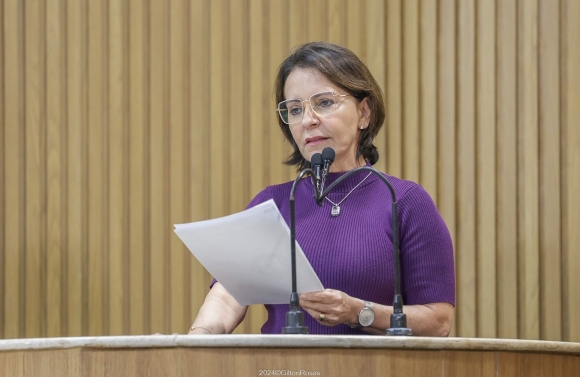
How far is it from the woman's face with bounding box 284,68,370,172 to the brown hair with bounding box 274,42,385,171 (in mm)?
21

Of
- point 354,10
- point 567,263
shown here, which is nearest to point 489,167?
point 567,263

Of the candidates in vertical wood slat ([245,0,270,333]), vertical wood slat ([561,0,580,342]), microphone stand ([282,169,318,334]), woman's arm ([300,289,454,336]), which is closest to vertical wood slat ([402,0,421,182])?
vertical wood slat ([245,0,270,333])

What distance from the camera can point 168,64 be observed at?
12.6ft

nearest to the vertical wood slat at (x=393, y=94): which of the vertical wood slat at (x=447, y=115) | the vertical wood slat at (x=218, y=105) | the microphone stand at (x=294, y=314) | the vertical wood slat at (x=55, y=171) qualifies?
the vertical wood slat at (x=447, y=115)

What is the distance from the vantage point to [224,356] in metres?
1.73

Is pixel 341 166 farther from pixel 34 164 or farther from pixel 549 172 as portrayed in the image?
pixel 34 164

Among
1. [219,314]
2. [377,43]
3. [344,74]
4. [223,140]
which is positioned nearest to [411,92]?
[377,43]

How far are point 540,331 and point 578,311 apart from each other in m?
0.16

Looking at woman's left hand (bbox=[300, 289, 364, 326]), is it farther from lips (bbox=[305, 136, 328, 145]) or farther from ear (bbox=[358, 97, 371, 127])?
ear (bbox=[358, 97, 371, 127])

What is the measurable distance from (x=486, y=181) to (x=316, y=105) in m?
1.33

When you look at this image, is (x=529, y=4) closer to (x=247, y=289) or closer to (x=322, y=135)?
(x=322, y=135)

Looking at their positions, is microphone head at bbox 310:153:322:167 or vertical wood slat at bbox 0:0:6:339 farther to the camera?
vertical wood slat at bbox 0:0:6:339

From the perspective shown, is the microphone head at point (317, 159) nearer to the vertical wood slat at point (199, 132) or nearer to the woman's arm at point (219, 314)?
the woman's arm at point (219, 314)

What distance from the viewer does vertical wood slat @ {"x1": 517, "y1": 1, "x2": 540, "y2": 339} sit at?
12.0 feet
